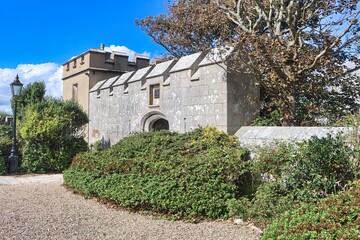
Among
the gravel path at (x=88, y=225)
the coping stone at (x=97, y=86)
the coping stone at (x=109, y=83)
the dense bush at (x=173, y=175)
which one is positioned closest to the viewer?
the gravel path at (x=88, y=225)

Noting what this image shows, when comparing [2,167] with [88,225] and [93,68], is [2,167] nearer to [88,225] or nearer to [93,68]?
[93,68]

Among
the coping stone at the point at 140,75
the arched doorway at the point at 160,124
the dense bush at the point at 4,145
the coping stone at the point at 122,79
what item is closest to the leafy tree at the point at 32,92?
the dense bush at the point at 4,145

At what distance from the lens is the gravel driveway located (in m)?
4.74

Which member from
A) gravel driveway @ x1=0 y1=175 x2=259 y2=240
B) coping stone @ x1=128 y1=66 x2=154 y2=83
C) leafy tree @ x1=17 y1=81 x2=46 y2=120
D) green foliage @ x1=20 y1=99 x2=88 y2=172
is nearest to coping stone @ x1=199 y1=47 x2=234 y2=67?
coping stone @ x1=128 y1=66 x2=154 y2=83

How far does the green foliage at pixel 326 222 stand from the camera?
315 centimetres

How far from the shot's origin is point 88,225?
17.1ft

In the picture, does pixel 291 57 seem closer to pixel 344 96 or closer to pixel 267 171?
pixel 344 96

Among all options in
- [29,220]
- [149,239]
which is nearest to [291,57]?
[149,239]

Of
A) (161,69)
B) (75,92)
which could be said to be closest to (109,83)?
(161,69)

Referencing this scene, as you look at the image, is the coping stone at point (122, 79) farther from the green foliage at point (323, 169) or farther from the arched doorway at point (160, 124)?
the green foliage at point (323, 169)

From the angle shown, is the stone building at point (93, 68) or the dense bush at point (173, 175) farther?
the stone building at point (93, 68)

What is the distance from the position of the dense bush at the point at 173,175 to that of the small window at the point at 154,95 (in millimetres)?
3500

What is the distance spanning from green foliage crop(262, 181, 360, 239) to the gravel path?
1.12 metres

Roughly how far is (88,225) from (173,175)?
5.49 feet
